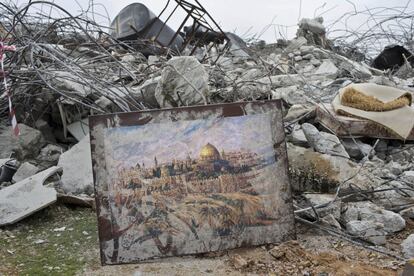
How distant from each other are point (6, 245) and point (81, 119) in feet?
5.67

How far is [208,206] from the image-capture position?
2.62 metres

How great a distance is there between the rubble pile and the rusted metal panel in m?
0.04

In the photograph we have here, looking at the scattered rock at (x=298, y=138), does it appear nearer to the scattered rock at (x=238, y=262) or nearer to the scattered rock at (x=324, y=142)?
the scattered rock at (x=324, y=142)

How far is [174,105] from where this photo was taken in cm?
397

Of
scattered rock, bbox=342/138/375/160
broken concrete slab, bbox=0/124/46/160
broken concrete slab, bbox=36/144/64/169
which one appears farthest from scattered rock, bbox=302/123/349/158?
broken concrete slab, bbox=0/124/46/160

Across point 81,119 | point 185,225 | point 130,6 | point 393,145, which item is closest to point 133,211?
point 185,225

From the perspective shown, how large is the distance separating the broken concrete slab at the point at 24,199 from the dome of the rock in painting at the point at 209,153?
1.04m

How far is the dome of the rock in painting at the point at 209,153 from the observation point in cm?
267

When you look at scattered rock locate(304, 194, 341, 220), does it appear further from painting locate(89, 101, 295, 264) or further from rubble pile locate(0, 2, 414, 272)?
painting locate(89, 101, 295, 264)

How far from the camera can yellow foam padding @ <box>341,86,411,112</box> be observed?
408cm

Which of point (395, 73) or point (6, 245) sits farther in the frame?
point (395, 73)

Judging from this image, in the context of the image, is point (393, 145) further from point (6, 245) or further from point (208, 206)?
point (6, 245)

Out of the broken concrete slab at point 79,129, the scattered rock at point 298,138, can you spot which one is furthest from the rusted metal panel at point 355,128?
the broken concrete slab at point 79,129

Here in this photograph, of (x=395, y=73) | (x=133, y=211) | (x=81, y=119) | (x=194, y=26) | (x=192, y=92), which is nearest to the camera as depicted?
(x=133, y=211)
